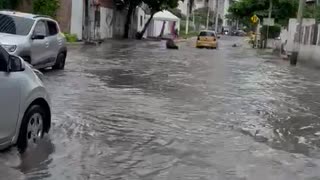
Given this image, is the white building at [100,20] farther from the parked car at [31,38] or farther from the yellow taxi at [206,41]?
the parked car at [31,38]

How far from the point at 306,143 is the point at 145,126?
8.46 feet

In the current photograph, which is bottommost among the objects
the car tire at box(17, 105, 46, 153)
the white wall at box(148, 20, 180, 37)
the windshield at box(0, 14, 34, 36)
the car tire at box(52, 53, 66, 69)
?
the white wall at box(148, 20, 180, 37)

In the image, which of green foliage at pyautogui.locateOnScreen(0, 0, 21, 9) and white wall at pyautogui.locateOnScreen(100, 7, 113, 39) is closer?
green foliage at pyautogui.locateOnScreen(0, 0, 21, 9)

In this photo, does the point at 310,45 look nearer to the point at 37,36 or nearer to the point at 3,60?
the point at 37,36

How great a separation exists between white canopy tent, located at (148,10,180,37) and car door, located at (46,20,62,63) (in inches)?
1909

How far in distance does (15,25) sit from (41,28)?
3.26 ft

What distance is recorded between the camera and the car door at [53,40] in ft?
59.1

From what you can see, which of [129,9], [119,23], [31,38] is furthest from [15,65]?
[119,23]

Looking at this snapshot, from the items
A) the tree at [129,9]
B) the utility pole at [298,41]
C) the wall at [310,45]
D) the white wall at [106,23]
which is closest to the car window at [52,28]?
the wall at [310,45]

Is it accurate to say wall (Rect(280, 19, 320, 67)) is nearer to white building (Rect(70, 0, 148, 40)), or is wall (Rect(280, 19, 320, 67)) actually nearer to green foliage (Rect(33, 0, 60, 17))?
green foliage (Rect(33, 0, 60, 17))

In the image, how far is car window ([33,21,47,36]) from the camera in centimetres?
1695

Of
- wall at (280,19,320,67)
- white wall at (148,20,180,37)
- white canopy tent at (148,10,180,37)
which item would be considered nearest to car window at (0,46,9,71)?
wall at (280,19,320,67)

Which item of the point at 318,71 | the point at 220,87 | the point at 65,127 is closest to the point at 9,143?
the point at 65,127

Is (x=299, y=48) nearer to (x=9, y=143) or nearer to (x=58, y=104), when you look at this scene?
(x=58, y=104)
